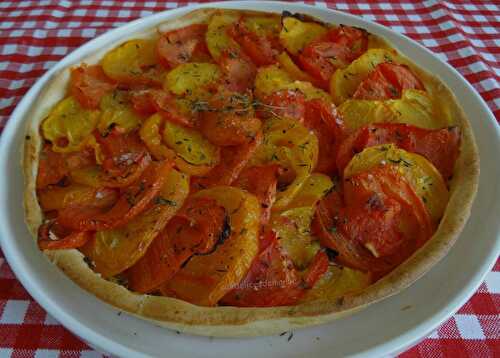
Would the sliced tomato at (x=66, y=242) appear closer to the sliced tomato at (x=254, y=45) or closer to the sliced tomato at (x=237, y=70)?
the sliced tomato at (x=237, y=70)

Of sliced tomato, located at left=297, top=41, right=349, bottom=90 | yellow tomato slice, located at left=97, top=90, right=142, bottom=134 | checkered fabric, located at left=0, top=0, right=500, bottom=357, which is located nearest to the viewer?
checkered fabric, located at left=0, top=0, right=500, bottom=357

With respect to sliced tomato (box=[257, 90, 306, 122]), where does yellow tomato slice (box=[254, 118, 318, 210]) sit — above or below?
below

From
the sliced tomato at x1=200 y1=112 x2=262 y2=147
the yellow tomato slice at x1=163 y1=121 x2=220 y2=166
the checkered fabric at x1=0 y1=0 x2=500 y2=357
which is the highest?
the sliced tomato at x1=200 y1=112 x2=262 y2=147

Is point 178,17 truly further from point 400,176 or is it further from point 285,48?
point 400,176

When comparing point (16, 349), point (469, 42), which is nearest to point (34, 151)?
point (16, 349)

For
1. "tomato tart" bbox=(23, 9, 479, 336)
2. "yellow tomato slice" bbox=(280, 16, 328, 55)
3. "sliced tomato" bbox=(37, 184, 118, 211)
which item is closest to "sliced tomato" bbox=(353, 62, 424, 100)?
"tomato tart" bbox=(23, 9, 479, 336)

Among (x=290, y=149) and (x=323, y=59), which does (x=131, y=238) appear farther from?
(x=323, y=59)

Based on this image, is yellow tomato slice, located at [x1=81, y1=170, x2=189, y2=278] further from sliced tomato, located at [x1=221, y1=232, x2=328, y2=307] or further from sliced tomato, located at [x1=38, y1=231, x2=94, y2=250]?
sliced tomato, located at [x1=221, y1=232, x2=328, y2=307]

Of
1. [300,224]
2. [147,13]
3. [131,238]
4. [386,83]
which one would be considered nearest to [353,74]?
[386,83]
